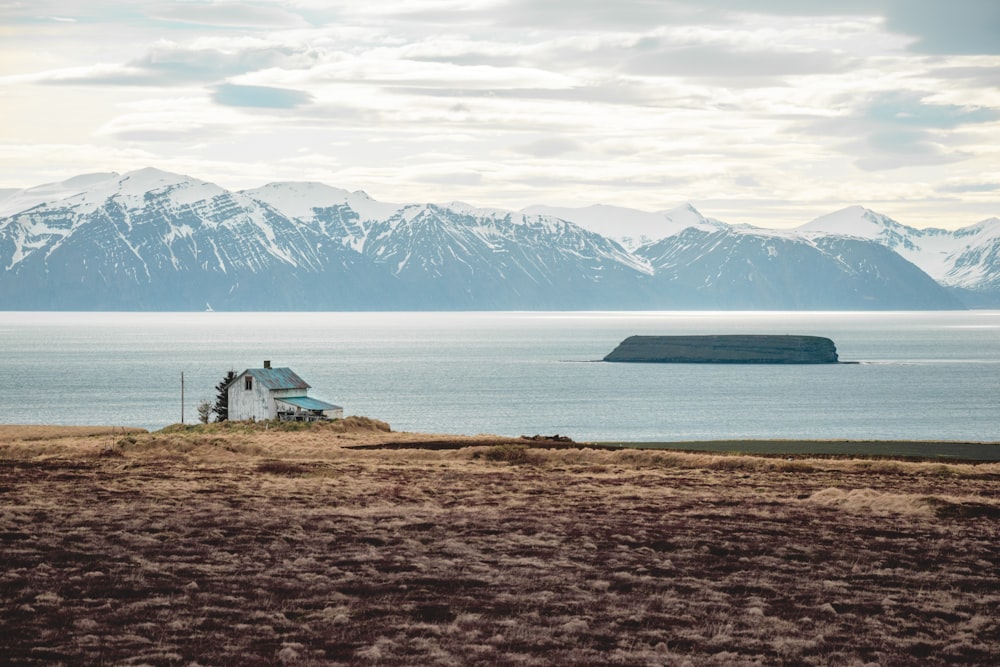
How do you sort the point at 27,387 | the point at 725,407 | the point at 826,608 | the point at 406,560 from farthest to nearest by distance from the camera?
the point at 27,387, the point at 725,407, the point at 406,560, the point at 826,608

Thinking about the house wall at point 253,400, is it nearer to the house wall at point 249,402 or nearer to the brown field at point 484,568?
the house wall at point 249,402

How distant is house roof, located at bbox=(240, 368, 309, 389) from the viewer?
85.6 m

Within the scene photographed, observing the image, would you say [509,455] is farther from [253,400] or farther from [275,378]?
[253,400]

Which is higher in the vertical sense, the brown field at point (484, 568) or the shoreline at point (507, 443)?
the brown field at point (484, 568)

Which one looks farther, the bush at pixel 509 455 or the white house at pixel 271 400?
the white house at pixel 271 400

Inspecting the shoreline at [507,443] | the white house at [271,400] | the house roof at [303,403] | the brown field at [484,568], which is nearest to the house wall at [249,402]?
the white house at [271,400]

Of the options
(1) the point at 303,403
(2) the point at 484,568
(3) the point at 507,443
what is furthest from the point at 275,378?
(2) the point at 484,568

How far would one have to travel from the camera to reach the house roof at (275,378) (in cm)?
8562

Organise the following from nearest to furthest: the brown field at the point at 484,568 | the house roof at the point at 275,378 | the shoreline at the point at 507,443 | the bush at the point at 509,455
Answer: the brown field at the point at 484,568, the bush at the point at 509,455, the shoreline at the point at 507,443, the house roof at the point at 275,378

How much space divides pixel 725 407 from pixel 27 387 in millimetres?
94916

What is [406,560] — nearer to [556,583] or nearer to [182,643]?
[556,583]

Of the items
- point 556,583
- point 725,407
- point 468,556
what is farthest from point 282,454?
point 725,407

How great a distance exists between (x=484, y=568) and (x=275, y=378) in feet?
199

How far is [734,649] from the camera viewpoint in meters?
20.8
